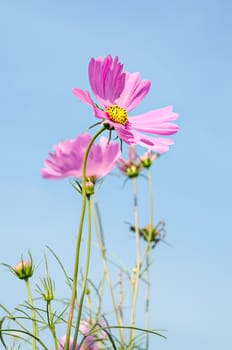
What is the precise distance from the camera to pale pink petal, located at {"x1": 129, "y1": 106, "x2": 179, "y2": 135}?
0.60m

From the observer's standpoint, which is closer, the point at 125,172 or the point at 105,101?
the point at 105,101

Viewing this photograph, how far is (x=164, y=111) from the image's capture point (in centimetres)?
62

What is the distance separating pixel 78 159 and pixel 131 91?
0.13 meters

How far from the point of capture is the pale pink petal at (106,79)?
0.58m

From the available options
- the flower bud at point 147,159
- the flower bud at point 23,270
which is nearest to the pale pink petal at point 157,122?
the flower bud at point 23,270

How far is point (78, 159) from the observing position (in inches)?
20.3

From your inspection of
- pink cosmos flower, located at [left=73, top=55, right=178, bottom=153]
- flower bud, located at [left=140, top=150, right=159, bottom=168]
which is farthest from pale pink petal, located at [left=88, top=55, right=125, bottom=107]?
flower bud, located at [left=140, top=150, right=159, bottom=168]

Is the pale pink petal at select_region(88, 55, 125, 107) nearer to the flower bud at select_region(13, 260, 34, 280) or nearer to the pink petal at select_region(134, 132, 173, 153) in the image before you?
the pink petal at select_region(134, 132, 173, 153)

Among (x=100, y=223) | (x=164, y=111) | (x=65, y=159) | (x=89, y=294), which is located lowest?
(x=65, y=159)

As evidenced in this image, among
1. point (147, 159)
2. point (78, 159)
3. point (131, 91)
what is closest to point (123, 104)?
point (131, 91)

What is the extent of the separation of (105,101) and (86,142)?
3.7 inches

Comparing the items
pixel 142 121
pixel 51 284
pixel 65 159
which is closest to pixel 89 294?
pixel 51 284

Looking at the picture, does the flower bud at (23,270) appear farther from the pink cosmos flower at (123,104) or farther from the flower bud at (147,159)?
the flower bud at (147,159)

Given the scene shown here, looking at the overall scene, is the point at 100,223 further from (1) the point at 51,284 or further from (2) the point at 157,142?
(2) the point at 157,142
